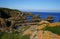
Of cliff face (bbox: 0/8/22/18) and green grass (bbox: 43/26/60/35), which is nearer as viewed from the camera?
green grass (bbox: 43/26/60/35)

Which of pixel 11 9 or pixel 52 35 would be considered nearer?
pixel 52 35

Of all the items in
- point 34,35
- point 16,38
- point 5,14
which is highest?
point 34,35

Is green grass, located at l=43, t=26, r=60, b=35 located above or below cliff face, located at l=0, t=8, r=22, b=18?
above

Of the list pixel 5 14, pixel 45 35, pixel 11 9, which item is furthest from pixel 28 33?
pixel 11 9

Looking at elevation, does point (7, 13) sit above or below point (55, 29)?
below

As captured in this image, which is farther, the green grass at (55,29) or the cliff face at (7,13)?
the cliff face at (7,13)

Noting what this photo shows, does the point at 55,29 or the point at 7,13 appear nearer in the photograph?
the point at 55,29

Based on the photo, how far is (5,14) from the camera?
7738 centimetres

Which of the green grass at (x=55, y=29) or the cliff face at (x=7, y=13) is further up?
the green grass at (x=55, y=29)

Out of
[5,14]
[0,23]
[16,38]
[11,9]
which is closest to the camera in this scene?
[16,38]

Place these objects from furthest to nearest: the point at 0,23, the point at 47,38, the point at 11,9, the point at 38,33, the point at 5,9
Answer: the point at 11,9 → the point at 5,9 → the point at 0,23 → the point at 38,33 → the point at 47,38

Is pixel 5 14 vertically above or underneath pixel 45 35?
underneath

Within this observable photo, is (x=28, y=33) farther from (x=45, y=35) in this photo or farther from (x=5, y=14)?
(x=5, y=14)

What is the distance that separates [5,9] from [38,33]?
7249 cm
